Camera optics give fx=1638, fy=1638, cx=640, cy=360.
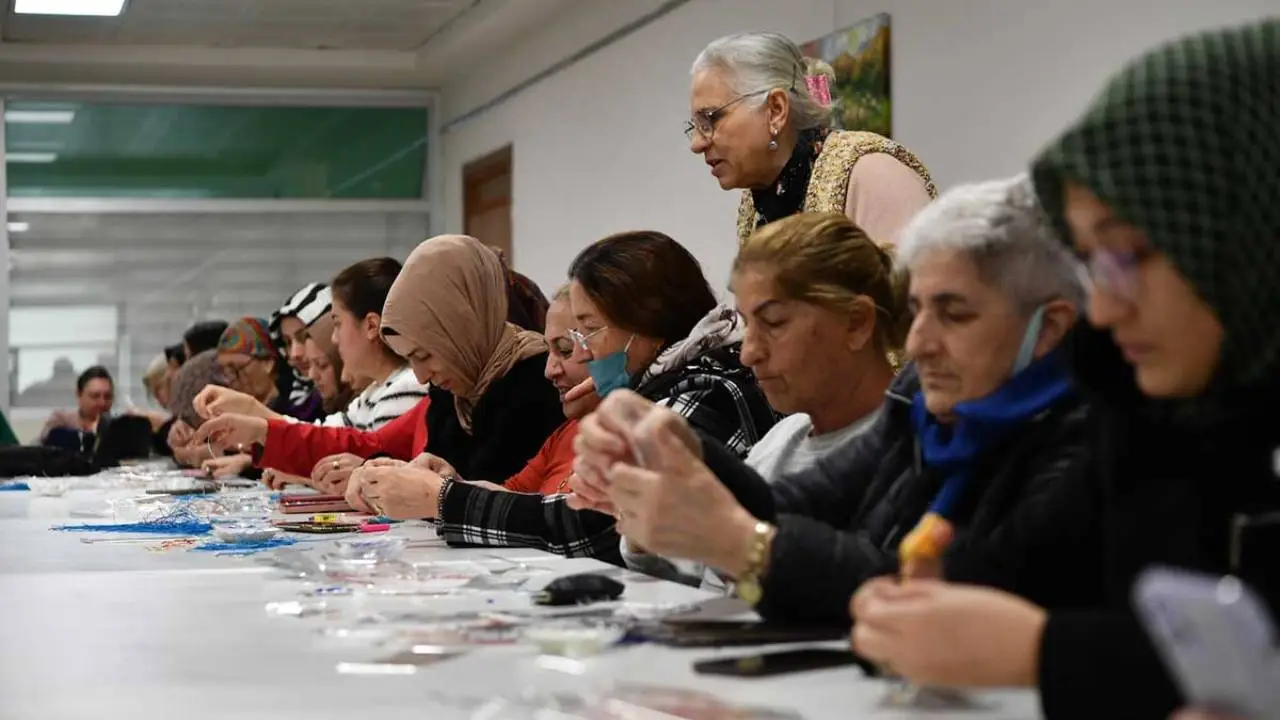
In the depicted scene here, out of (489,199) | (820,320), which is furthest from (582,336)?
(489,199)

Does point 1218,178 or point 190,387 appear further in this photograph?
point 190,387

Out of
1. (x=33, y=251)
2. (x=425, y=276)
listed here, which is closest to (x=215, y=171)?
(x=33, y=251)

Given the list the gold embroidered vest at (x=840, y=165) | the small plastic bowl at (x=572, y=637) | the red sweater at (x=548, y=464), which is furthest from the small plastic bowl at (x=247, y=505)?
the small plastic bowl at (x=572, y=637)

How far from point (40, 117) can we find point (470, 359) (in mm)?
7258

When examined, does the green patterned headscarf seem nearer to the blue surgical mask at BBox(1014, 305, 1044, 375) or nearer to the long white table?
the long white table

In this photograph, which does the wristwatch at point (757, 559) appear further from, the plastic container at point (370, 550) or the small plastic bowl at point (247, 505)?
the small plastic bowl at point (247, 505)

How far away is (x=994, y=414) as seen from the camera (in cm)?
158

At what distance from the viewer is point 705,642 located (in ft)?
5.27

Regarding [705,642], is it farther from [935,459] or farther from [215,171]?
[215,171]

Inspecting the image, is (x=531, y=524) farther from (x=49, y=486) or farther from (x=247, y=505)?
(x=49, y=486)

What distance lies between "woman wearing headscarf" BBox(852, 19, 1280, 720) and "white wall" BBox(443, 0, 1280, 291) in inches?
105

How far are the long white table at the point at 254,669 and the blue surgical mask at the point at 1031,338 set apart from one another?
1.30 feet

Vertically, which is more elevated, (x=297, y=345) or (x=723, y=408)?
(x=297, y=345)

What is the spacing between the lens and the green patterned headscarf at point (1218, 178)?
3.58 ft
